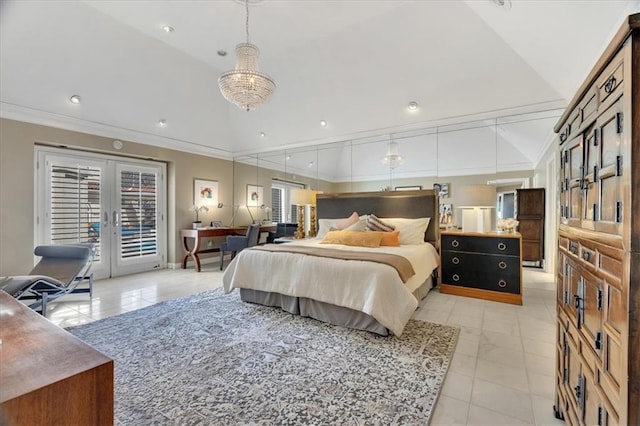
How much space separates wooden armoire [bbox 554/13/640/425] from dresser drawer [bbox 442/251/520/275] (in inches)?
101

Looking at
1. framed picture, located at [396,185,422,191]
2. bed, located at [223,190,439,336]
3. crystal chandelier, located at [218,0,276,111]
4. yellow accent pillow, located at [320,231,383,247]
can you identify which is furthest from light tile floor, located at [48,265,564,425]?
crystal chandelier, located at [218,0,276,111]

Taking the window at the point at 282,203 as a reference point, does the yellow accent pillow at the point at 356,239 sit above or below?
below

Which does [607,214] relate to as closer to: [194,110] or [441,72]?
[441,72]

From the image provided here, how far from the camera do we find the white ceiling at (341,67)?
325 cm

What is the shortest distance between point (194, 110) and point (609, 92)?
589cm

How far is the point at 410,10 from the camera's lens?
11.3 feet

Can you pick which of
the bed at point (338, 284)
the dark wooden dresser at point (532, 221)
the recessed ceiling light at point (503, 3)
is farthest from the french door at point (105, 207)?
the dark wooden dresser at point (532, 221)

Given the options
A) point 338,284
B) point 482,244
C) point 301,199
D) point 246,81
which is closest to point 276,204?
point 301,199

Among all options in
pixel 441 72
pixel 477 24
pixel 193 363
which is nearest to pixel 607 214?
pixel 193 363

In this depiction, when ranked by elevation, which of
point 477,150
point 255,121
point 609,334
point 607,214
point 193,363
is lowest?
point 193,363

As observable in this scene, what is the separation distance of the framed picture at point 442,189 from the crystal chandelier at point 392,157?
28.8 inches

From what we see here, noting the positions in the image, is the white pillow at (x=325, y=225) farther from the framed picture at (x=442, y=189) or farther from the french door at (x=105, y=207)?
the french door at (x=105, y=207)

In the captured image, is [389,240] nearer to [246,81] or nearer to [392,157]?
[392,157]

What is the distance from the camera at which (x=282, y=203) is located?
6844mm
